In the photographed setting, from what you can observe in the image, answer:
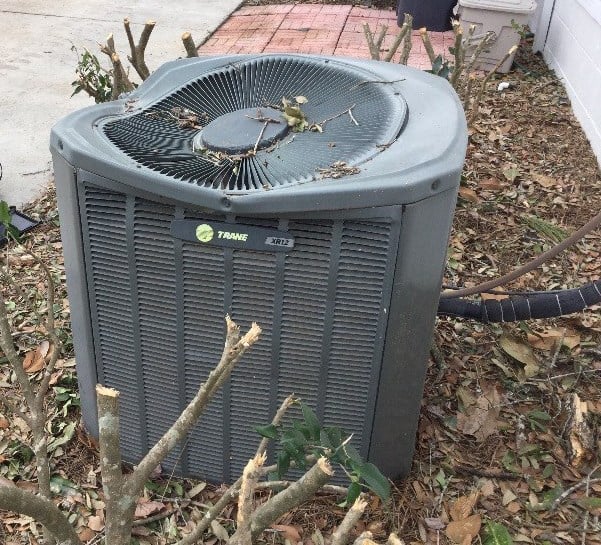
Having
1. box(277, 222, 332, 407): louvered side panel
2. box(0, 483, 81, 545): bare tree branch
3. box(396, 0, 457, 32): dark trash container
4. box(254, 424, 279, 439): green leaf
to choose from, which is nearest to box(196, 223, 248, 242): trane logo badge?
box(277, 222, 332, 407): louvered side panel

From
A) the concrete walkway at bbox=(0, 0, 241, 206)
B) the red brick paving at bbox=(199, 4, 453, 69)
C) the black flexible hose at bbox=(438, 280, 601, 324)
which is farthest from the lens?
the red brick paving at bbox=(199, 4, 453, 69)

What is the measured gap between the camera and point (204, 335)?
171 centimetres

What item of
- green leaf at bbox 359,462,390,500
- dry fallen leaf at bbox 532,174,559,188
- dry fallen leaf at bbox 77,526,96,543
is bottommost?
dry fallen leaf at bbox 77,526,96,543

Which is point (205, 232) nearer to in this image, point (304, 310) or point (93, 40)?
point (304, 310)

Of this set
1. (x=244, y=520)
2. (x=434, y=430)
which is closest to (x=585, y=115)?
(x=434, y=430)

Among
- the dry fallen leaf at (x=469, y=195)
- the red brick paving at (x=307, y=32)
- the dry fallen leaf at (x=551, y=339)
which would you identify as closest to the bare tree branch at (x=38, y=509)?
the dry fallen leaf at (x=551, y=339)

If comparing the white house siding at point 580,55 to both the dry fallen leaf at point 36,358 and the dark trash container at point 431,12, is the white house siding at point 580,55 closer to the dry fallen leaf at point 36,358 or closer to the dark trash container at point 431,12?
the dark trash container at point 431,12

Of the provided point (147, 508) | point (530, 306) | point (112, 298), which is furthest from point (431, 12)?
point (147, 508)

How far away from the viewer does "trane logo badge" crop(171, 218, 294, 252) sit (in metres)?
1.54

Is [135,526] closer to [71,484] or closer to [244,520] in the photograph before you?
[71,484]

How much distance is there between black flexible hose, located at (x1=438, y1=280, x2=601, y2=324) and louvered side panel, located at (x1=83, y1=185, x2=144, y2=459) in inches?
39.4

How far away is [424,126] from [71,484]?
1.46m

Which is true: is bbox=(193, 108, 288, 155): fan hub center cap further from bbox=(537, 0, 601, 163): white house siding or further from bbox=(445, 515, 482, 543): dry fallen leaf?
bbox=(537, 0, 601, 163): white house siding

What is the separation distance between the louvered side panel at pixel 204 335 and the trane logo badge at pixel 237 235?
0.03 m
